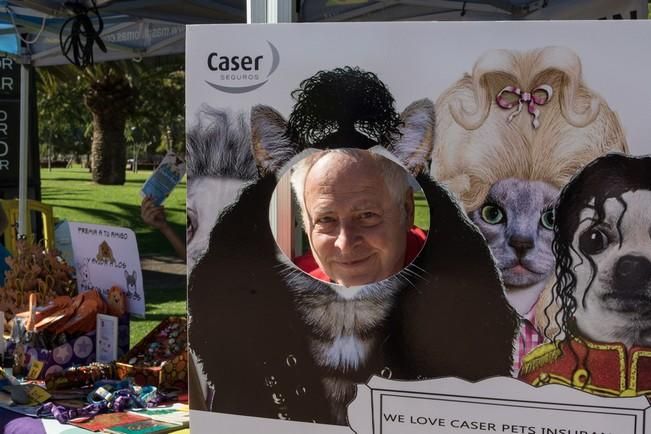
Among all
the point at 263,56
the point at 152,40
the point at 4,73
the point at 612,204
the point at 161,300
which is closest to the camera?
the point at 612,204

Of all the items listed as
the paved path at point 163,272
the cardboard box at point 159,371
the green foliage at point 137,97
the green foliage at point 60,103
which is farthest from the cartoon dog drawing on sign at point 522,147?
the green foliage at point 60,103

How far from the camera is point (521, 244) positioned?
1127mm

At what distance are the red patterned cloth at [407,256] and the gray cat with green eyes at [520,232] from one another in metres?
0.10

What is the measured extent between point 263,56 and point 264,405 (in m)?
0.55

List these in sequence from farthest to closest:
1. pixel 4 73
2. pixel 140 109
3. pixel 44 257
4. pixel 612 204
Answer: pixel 140 109 < pixel 4 73 < pixel 44 257 < pixel 612 204

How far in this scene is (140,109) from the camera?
17031mm

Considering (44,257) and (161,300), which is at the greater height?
(44,257)

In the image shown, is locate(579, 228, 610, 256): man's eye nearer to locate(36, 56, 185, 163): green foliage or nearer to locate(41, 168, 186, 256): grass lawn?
locate(36, 56, 185, 163): green foliage

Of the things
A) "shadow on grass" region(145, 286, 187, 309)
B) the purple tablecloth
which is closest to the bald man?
the purple tablecloth

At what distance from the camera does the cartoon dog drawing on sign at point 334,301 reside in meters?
1.15

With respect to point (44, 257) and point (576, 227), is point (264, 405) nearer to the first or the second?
point (576, 227)

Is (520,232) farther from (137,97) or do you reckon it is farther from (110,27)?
(137,97)

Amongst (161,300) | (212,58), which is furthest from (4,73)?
(212,58)

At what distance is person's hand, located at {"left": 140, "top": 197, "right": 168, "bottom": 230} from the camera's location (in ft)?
8.25
